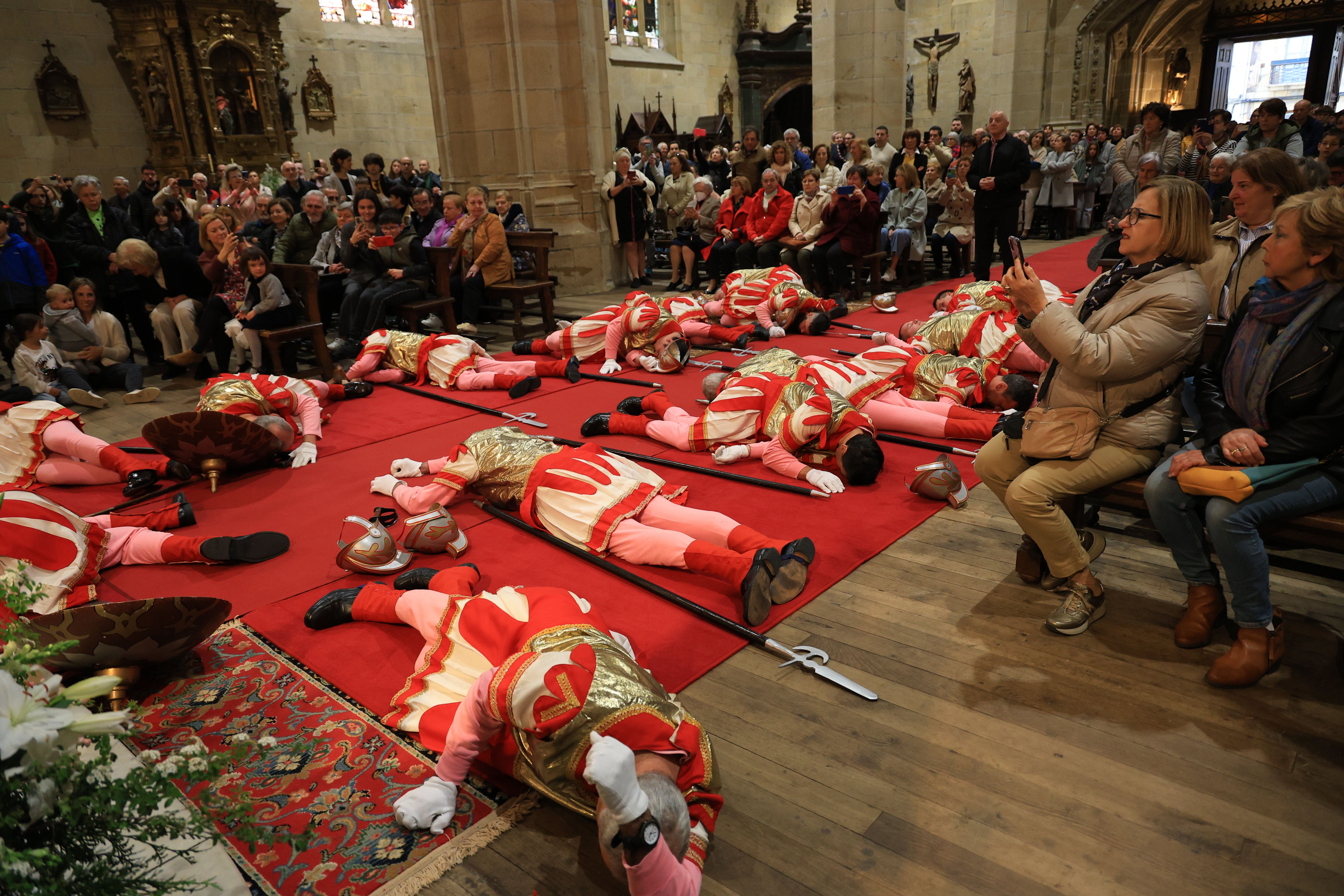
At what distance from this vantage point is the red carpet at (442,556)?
3037 millimetres

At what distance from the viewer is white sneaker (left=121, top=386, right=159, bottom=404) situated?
22.2ft

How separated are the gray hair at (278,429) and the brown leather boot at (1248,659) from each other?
477 centimetres

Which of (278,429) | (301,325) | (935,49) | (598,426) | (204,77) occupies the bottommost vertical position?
(598,426)

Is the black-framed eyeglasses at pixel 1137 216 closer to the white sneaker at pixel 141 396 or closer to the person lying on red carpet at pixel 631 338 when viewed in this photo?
the person lying on red carpet at pixel 631 338

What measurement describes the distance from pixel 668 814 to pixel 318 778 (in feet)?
4.12

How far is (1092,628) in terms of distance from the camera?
9.68 ft

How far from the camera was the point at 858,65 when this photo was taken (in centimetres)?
1261

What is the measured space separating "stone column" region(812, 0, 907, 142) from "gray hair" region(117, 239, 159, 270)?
926 cm

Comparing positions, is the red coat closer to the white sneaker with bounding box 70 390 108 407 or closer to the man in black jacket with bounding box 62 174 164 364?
the man in black jacket with bounding box 62 174 164 364

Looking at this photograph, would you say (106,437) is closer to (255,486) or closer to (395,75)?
(255,486)

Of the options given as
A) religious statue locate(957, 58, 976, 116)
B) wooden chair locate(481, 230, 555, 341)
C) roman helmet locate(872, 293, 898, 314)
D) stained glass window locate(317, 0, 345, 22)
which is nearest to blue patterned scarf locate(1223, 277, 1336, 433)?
roman helmet locate(872, 293, 898, 314)

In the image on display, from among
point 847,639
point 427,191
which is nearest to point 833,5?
point 427,191

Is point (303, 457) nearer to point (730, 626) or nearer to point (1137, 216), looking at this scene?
point (730, 626)

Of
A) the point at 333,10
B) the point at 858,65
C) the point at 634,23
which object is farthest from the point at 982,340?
the point at 634,23
